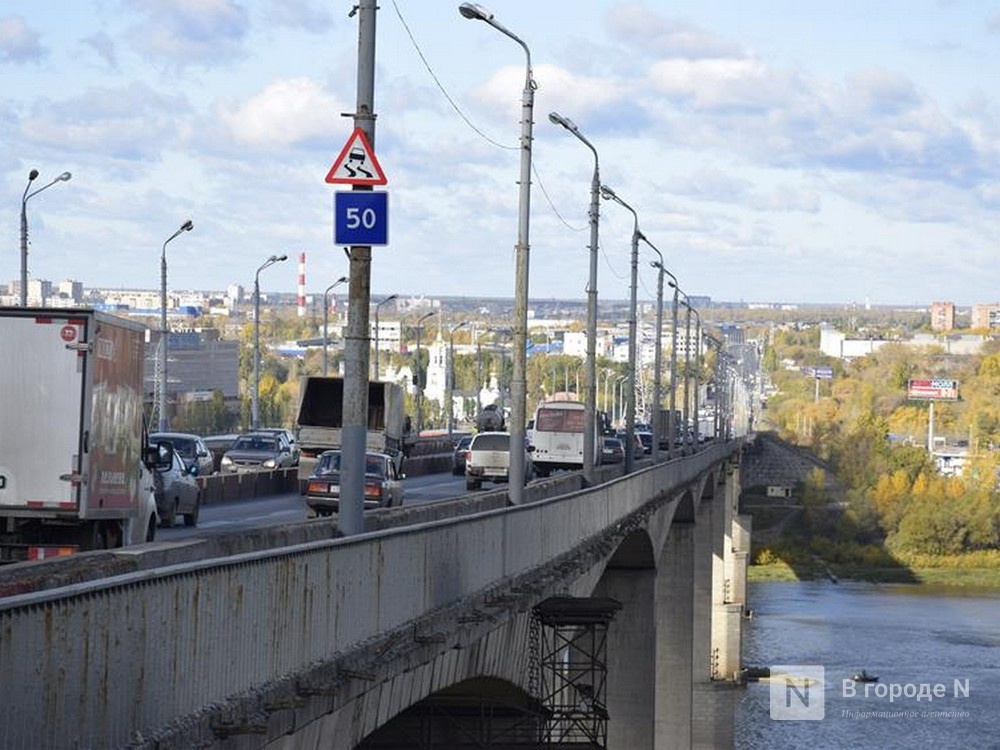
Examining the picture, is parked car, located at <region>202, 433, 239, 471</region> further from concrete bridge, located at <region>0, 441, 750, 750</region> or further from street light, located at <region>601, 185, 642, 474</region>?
concrete bridge, located at <region>0, 441, 750, 750</region>

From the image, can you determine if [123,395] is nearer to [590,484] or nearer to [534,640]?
[534,640]

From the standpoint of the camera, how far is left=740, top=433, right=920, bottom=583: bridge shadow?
5906 inches

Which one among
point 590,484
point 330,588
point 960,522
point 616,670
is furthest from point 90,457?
point 960,522

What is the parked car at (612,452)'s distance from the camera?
81375 millimetres

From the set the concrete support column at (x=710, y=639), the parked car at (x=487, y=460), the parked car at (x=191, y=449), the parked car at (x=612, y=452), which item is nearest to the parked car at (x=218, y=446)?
the parked car at (x=487, y=460)

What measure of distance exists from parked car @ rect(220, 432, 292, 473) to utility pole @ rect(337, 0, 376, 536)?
41763 mm

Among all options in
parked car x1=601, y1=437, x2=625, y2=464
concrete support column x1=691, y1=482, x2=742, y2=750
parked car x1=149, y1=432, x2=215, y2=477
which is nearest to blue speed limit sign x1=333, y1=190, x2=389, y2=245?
parked car x1=149, y1=432, x2=215, y2=477

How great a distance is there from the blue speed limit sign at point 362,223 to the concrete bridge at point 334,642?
8.24 ft

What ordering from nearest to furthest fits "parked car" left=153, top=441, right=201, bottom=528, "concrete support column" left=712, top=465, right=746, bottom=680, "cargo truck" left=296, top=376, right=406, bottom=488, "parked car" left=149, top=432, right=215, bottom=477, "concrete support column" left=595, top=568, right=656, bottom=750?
"parked car" left=153, top=441, right=201, bottom=528, "parked car" left=149, top=432, right=215, bottom=477, "concrete support column" left=595, top=568, right=656, bottom=750, "cargo truck" left=296, top=376, right=406, bottom=488, "concrete support column" left=712, top=465, right=746, bottom=680

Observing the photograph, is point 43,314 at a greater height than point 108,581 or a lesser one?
greater

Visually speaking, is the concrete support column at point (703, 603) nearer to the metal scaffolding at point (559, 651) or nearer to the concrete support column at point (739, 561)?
the concrete support column at point (739, 561)

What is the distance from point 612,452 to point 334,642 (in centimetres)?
6922

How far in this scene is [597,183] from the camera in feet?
140

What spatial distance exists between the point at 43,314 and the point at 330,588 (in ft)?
26.0
